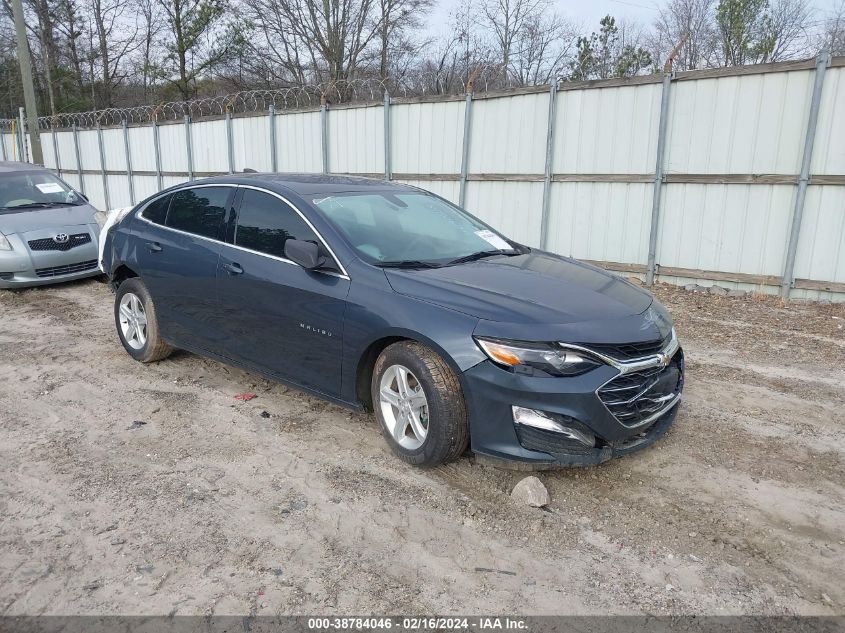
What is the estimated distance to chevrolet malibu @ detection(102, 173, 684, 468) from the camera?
10.4 ft

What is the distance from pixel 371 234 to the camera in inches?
162

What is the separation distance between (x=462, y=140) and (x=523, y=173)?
118 centimetres

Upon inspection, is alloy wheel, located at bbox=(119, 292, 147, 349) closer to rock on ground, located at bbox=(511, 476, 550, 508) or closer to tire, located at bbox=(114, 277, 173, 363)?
tire, located at bbox=(114, 277, 173, 363)

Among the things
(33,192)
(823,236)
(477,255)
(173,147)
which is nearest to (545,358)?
(477,255)

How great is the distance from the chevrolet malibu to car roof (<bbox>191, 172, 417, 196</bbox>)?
0.02m

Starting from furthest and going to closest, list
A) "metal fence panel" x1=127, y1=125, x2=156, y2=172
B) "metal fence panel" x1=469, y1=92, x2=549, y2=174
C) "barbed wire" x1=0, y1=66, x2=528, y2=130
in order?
"metal fence panel" x1=127, y1=125, x2=156, y2=172 < "barbed wire" x1=0, y1=66, x2=528, y2=130 < "metal fence panel" x1=469, y1=92, x2=549, y2=174

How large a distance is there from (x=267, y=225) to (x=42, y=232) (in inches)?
217

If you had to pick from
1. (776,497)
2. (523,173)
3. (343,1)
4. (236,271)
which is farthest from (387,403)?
(343,1)

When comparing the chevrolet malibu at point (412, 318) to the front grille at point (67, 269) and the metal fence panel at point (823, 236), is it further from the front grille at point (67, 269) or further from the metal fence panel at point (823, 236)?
the metal fence panel at point (823, 236)

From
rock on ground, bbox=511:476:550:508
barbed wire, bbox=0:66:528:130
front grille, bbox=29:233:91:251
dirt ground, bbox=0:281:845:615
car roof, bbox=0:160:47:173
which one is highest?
barbed wire, bbox=0:66:528:130

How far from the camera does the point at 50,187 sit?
31.1ft

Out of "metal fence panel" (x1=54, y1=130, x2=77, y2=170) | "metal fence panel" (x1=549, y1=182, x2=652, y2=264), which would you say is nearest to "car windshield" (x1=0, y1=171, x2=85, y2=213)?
"metal fence panel" (x1=549, y1=182, x2=652, y2=264)

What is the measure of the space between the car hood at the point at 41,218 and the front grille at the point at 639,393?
313 inches

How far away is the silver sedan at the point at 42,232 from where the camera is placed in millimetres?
8062
